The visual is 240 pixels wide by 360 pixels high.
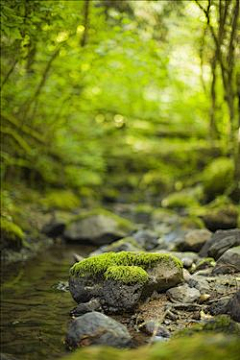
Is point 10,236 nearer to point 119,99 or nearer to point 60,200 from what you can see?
point 60,200

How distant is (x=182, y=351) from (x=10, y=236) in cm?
598

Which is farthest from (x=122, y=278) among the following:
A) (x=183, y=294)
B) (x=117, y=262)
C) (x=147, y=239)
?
(x=147, y=239)

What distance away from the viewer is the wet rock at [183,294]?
4227 millimetres

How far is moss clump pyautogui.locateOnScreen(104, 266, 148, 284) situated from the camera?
13.6ft

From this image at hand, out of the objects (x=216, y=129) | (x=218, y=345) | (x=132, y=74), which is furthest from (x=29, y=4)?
(x=216, y=129)

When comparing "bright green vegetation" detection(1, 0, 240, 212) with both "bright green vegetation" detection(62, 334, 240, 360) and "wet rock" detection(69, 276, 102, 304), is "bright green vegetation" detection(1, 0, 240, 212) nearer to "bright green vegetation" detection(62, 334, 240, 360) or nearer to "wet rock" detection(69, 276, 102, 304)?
"wet rock" detection(69, 276, 102, 304)

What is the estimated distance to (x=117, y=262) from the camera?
4.54 m

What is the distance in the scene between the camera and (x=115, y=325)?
335 cm

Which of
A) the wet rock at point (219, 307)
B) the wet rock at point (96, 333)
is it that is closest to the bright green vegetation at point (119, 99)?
the wet rock at point (96, 333)

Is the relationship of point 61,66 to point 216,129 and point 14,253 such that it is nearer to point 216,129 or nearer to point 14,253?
point 14,253

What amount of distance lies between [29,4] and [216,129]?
8646 mm

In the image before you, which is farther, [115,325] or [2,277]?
[2,277]

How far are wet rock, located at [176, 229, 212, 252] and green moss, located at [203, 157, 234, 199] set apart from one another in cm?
437

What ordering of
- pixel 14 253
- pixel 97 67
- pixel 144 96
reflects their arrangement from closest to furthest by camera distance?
pixel 14 253
pixel 97 67
pixel 144 96
